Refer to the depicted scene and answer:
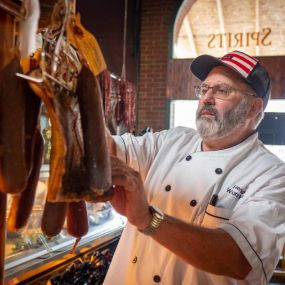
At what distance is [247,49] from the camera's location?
705 cm

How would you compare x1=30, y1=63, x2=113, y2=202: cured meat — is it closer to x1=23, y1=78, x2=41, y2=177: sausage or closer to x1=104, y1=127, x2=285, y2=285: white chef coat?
x1=23, y1=78, x2=41, y2=177: sausage

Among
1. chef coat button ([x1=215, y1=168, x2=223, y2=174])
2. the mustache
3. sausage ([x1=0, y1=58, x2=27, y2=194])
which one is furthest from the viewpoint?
the mustache

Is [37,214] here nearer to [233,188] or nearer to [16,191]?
[233,188]

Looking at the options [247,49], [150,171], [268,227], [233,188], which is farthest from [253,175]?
[247,49]

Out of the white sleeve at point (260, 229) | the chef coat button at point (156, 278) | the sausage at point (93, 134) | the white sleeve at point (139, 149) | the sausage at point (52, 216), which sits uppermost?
the sausage at point (93, 134)

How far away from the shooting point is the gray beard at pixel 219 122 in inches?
89.4

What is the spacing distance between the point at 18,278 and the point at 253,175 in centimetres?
167

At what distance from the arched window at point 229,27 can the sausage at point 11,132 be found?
6595 millimetres

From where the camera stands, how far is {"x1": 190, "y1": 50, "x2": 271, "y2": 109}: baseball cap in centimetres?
232

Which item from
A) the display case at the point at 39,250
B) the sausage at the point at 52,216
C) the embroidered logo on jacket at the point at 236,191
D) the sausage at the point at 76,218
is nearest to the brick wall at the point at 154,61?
the display case at the point at 39,250

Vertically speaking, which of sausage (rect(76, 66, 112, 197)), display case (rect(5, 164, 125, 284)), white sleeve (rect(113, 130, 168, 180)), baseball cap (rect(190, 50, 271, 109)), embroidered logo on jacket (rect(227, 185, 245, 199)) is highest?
baseball cap (rect(190, 50, 271, 109))

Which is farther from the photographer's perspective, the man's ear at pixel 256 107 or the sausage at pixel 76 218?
the man's ear at pixel 256 107

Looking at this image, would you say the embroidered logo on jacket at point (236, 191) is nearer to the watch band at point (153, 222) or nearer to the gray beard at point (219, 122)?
the gray beard at point (219, 122)

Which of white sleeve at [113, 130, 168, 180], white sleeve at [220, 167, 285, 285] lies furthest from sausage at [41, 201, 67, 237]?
white sleeve at [113, 130, 168, 180]
